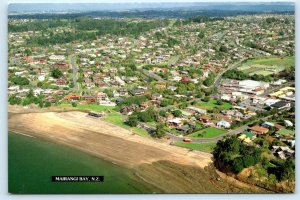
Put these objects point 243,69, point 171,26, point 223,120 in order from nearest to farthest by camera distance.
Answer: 1. point 223,120
2. point 243,69
3. point 171,26

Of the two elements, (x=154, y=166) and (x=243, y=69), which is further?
(x=243, y=69)

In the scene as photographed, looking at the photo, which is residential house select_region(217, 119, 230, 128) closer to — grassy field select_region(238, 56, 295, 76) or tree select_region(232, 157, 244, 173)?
tree select_region(232, 157, 244, 173)

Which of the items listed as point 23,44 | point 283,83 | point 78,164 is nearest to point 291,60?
point 283,83

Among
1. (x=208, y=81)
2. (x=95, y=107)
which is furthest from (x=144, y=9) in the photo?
(x=95, y=107)

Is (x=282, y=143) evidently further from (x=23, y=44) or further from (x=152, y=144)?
(x=23, y=44)

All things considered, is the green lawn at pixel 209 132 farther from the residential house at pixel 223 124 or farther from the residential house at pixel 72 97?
the residential house at pixel 72 97

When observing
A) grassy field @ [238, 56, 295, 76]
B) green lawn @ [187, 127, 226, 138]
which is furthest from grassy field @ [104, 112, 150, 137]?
grassy field @ [238, 56, 295, 76]
